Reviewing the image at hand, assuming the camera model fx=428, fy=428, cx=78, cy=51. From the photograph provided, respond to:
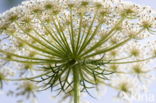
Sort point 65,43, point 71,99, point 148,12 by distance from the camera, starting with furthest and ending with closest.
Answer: point 71,99
point 148,12
point 65,43

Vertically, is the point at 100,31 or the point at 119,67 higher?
the point at 100,31

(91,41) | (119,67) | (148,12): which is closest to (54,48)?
(91,41)

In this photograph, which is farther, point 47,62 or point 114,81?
point 114,81

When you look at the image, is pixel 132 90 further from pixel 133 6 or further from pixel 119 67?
pixel 133 6

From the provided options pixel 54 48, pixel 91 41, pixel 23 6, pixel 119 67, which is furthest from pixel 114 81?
pixel 23 6

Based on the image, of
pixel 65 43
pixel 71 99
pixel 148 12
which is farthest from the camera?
pixel 71 99

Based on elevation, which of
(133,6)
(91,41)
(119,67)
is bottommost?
(119,67)
